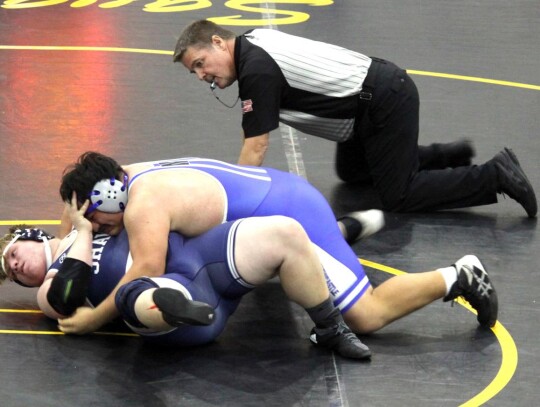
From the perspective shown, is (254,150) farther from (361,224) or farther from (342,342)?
(342,342)

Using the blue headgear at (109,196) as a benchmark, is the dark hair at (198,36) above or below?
above

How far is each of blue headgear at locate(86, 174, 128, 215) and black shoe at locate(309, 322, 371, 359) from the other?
0.95 meters

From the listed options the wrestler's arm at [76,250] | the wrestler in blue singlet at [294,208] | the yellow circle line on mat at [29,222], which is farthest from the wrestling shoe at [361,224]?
the yellow circle line on mat at [29,222]

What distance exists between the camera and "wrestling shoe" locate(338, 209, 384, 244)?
237 inches

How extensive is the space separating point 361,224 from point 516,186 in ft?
3.48

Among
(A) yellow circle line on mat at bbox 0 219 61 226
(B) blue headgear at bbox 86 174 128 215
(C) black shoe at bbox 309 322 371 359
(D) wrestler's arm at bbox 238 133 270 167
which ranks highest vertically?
(B) blue headgear at bbox 86 174 128 215

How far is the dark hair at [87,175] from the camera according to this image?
520cm

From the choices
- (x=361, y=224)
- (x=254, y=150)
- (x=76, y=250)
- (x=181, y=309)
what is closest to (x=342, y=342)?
(x=181, y=309)

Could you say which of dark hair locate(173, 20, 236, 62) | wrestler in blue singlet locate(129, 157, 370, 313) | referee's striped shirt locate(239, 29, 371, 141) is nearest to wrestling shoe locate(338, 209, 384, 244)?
wrestler in blue singlet locate(129, 157, 370, 313)

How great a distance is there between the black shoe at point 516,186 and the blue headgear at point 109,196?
2.32 metres

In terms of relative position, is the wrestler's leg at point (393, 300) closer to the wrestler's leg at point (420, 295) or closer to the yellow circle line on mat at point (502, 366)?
the wrestler's leg at point (420, 295)

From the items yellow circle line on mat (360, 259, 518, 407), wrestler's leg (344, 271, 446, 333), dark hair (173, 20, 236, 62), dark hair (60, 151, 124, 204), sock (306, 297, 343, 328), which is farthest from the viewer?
dark hair (173, 20, 236, 62)


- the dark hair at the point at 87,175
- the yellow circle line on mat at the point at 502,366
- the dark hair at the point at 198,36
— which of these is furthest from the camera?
the dark hair at the point at 198,36

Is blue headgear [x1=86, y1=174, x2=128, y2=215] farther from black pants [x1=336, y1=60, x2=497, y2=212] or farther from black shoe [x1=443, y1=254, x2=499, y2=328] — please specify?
black pants [x1=336, y1=60, x2=497, y2=212]
